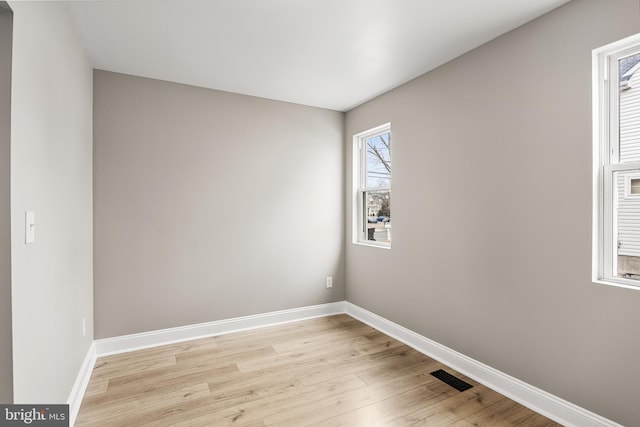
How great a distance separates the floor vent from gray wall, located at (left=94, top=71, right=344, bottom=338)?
1.69 meters

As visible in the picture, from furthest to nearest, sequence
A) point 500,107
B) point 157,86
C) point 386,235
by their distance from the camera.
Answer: point 386,235 < point 157,86 < point 500,107

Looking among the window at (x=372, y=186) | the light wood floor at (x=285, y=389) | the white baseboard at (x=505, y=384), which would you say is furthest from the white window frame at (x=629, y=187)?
the window at (x=372, y=186)

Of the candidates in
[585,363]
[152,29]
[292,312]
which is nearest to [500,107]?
[585,363]

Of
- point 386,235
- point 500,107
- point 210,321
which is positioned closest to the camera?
point 500,107

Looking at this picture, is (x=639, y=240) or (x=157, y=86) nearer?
(x=639, y=240)

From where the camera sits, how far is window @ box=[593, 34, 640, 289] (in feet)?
5.67

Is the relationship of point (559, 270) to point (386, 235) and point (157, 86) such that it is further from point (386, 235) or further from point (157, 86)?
point (157, 86)

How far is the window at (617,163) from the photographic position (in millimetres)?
1729

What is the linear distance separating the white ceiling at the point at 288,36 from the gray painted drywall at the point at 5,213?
105 centimetres

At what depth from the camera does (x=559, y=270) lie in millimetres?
1951

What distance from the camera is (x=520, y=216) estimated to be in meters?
2.16

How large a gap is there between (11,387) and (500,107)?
3022 millimetres

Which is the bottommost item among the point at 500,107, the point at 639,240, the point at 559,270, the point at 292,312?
the point at 292,312

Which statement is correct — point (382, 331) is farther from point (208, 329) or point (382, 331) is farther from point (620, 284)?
point (620, 284)
